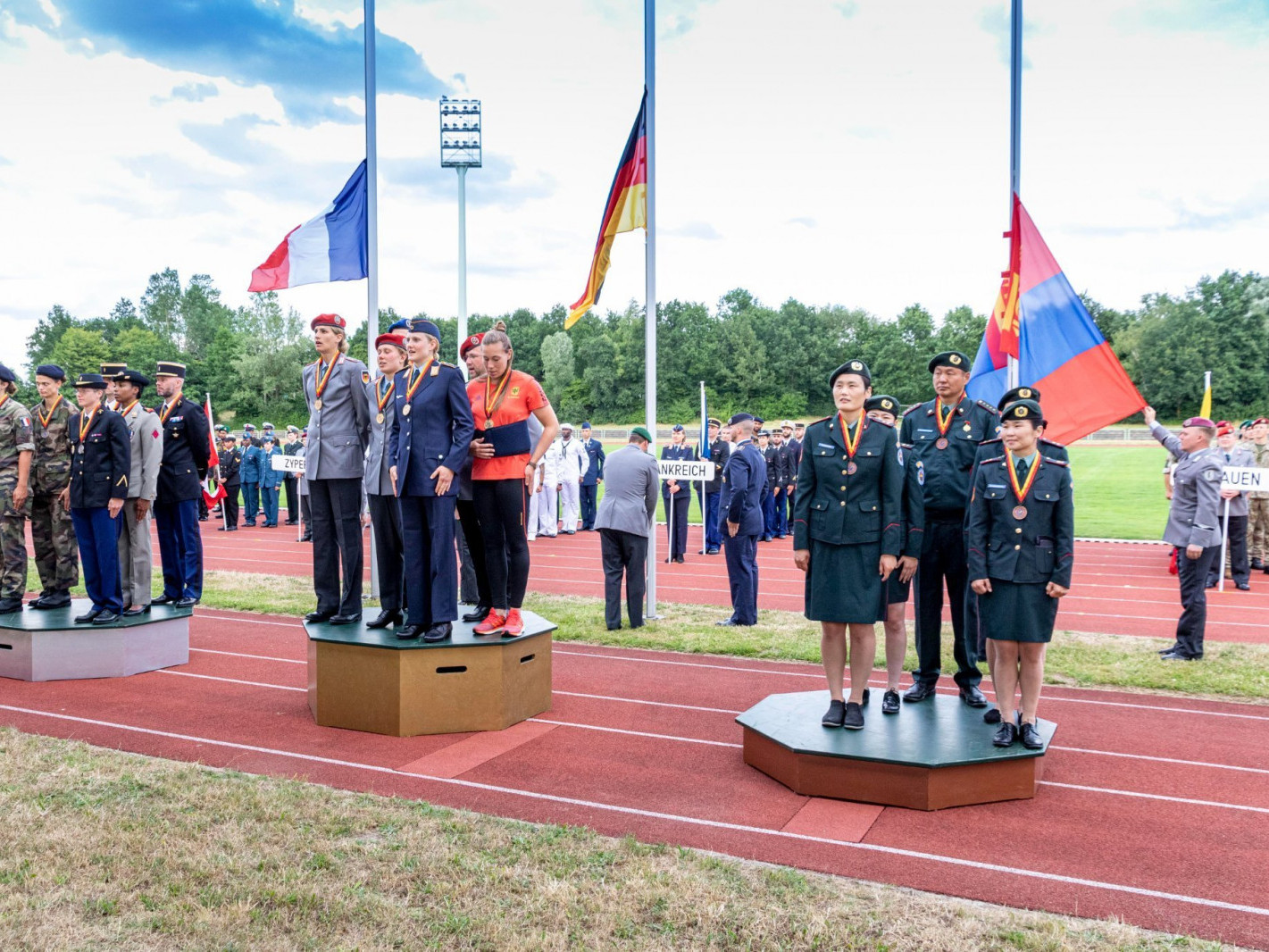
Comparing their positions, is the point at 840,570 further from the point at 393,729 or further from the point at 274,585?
the point at 274,585

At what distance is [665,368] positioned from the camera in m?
64.3

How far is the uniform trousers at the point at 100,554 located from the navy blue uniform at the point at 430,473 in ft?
10.4

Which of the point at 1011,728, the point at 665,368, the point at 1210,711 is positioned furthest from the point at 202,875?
the point at 665,368

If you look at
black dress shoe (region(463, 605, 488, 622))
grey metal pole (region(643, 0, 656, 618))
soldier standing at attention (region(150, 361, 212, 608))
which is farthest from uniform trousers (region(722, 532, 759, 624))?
soldier standing at attention (region(150, 361, 212, 608))

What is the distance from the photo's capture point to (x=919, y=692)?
6074mm

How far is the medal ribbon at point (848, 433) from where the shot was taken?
17.7 feet

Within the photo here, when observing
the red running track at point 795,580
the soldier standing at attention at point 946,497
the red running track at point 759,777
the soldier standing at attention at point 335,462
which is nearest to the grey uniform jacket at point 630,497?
the red running track at point 759,777

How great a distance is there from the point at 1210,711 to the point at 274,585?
1097cm

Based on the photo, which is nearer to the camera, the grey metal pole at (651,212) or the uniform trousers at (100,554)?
the uniform trousers at (100,554)

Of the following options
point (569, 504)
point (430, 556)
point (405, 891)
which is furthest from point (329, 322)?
point (569, 504)

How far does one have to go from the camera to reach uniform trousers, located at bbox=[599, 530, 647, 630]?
9.76 m

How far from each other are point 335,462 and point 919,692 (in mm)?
4379

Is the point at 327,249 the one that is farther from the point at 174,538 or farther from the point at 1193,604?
the point at 1193,604

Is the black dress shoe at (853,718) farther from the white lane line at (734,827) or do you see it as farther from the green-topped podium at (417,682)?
the green-topped podium at (417,682)
